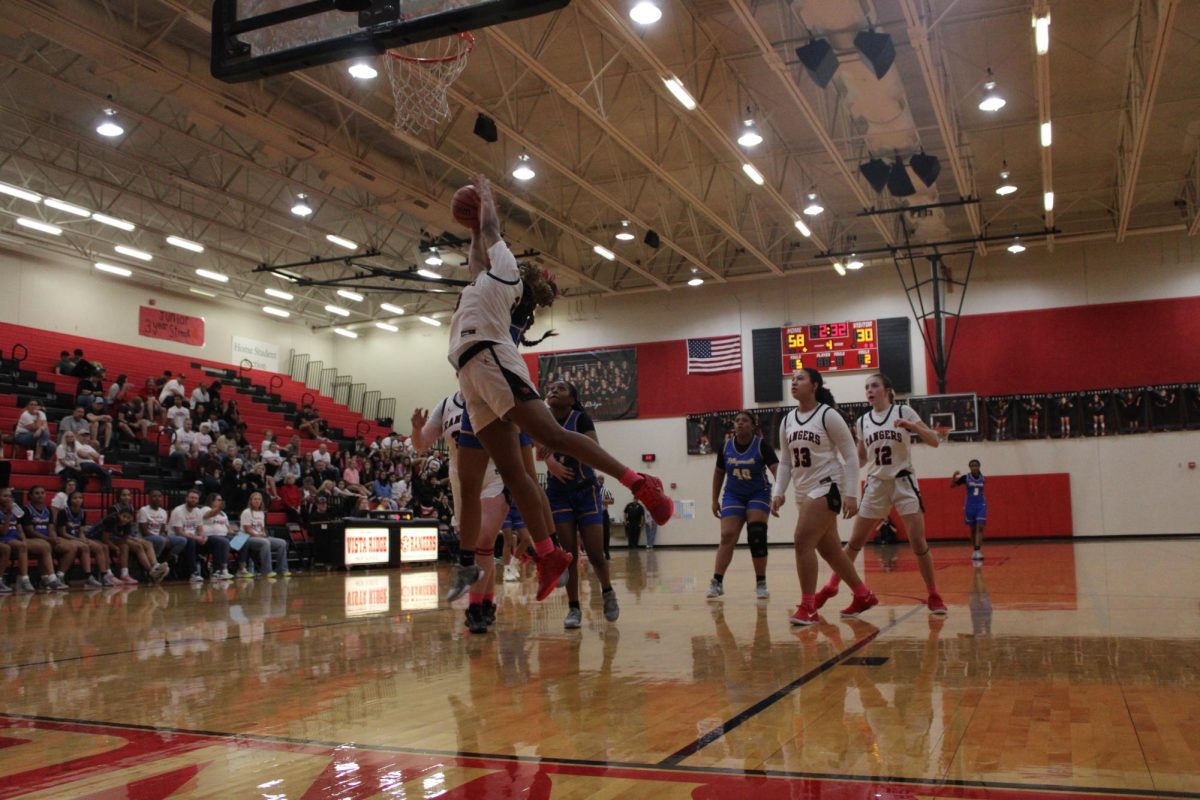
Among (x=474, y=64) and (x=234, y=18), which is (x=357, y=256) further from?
(x=234, y=18)

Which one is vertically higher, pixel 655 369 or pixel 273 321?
pixel 273 321

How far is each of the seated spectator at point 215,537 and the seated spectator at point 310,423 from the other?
9162mm

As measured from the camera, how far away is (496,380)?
4453 millimetres

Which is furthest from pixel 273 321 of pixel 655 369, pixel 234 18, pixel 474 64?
pixel 234 18

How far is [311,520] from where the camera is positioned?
62.7 ft

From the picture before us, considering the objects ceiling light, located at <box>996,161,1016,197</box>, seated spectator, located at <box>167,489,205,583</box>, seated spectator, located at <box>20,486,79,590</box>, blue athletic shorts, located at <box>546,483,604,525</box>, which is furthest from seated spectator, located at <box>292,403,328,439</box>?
blue athletic shorts, located at <box>546,483,604,525</box>

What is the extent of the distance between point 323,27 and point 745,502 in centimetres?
522

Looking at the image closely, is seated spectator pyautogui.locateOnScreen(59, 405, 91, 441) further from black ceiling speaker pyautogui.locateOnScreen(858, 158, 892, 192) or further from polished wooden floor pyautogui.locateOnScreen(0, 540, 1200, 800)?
black ceiling speaker pyautogui.locateOnScreen(858, 158, 892, 192)

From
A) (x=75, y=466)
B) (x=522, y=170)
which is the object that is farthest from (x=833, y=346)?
(x=75, y=466)

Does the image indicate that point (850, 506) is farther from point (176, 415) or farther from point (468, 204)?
point (176, 415)

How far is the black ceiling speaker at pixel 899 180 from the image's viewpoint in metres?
17.7

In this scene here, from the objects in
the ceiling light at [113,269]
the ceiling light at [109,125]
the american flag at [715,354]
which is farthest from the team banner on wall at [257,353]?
the american flag at [715,354]

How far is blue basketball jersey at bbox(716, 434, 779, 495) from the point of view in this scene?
8625 millimetres

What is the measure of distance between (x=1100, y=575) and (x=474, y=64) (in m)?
12.3
